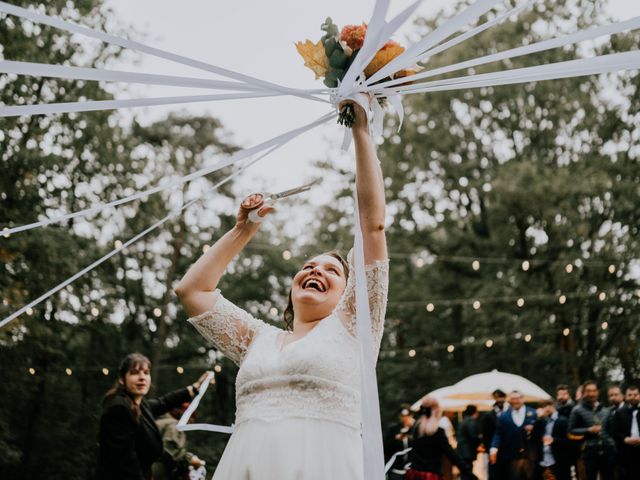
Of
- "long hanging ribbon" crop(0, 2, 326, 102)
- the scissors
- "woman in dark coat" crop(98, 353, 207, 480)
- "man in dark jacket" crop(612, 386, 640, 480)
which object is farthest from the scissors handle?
"man in dark jacket" crop(612, 386, 640, 480)

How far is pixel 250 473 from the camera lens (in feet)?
→ 7.23

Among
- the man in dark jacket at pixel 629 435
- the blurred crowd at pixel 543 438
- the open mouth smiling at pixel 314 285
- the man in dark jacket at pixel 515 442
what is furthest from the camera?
the man in dark jacket at pixel 515 442

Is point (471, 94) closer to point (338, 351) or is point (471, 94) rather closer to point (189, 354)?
point (189, 354)

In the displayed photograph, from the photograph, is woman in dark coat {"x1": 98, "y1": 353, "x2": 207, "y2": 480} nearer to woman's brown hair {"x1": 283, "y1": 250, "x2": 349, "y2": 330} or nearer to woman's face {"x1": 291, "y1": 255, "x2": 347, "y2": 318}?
woman's brown hair {"x1": 283, "y1": 250, "x2": 349, "y2": 330}

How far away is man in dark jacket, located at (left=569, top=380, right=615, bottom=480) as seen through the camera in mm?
8812

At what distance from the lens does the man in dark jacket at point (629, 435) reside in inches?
336

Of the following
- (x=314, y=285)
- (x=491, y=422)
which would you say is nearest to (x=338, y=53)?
(x=314, y=285)

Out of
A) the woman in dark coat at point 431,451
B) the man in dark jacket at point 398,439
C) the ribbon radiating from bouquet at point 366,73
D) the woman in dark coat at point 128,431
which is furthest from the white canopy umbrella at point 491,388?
the ribbon radiating from bouquet at point 366,73

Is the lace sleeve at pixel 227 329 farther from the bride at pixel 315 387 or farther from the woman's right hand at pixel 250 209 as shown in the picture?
the woman's right hand at pixel 250 209

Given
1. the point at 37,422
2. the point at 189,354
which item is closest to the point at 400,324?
the point at 189,354

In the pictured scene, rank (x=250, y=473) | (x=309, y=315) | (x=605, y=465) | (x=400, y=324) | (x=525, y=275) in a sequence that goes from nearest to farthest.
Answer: (x=250, y=473), (x=309, y=315), (x=605, y=465), (x=525, y=275), (x=400, y=324)

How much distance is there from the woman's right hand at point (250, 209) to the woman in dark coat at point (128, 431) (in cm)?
188

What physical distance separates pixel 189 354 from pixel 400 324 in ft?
22.3

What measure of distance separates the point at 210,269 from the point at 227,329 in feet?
0.67
